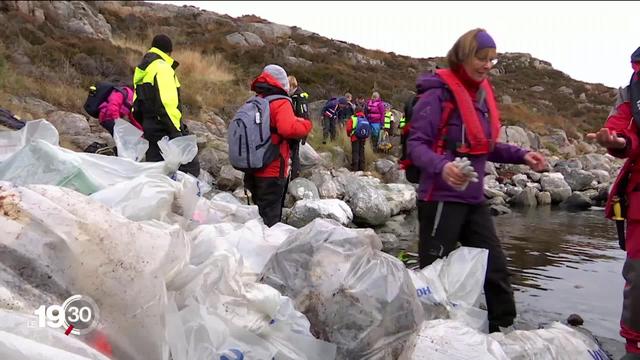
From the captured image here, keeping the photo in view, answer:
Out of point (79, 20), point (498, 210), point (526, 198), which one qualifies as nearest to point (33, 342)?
point (498, 210)

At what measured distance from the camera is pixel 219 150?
9375mm

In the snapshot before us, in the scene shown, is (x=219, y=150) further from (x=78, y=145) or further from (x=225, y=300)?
(x=225, y=300)

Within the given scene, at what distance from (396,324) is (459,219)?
0.92 meters

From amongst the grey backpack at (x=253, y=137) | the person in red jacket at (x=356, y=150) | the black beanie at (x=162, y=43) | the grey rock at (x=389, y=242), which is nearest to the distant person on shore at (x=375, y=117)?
the person in red jacket at (x=356, y=150)

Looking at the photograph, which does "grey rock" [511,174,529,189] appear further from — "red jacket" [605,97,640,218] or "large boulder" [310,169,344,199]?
"red jacket" [605,97,640,218]

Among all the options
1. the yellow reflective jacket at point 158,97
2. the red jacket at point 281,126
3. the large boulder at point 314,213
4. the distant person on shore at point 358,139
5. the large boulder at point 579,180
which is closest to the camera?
the red jacket at point 281,126

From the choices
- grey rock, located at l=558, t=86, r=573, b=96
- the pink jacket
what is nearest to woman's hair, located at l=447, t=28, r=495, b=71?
the pink jacket

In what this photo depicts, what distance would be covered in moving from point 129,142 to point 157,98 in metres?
1.04

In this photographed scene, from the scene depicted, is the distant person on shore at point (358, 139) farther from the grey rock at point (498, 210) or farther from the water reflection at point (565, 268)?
the water reflection at point (565, 268)

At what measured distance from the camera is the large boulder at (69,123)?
346 inches

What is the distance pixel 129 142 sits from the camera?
360 centimetres

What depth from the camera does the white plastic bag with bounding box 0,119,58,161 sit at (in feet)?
9.33

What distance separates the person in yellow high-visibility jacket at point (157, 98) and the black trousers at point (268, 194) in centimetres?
82

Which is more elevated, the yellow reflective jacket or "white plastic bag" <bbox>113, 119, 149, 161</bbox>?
the yellow reflective jacket
